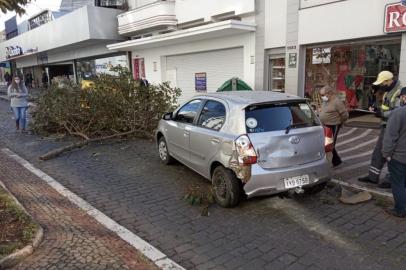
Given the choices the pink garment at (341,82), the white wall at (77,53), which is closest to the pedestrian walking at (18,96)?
the white wall at (77,53)

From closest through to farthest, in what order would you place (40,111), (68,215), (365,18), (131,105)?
1. (68,215)
2. (365,18)
3. (131,105)
4. (40,111)

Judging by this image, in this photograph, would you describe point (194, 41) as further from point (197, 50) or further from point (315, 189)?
point (315, 189)

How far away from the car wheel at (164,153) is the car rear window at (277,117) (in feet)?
8.62

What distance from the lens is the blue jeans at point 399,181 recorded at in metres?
4.14

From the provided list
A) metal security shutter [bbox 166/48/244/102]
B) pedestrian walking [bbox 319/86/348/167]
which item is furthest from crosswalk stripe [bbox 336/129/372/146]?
metal security shutter [bbox 166/48/244/102]

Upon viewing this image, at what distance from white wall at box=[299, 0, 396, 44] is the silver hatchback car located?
5.16 meters

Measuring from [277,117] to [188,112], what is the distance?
6.20 feet

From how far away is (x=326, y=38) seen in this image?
387 inches

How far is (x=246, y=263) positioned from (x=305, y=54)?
28.6ft

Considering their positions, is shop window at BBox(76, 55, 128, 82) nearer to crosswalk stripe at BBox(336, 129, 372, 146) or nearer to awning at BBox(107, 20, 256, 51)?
awning at BBox(107, 20, 256, 51)

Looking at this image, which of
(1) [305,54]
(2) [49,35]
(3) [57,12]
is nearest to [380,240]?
(1) [305,54]

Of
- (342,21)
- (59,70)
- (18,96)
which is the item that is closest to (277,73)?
(342,21)

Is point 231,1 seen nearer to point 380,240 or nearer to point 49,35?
point 380,240

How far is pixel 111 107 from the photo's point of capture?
938 centimetres
